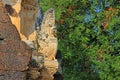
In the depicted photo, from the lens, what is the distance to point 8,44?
752 centimetres

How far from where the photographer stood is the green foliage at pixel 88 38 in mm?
21984

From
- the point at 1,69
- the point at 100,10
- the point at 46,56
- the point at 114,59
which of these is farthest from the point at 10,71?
the point at 100,10

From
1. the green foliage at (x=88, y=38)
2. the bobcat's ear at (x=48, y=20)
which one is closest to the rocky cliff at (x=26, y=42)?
the bobcat's ear at (x=48, y=20)

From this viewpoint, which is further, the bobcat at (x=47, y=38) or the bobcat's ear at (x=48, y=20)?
the bobcat's ear at (x=48, y=20)

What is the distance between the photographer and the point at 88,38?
898 inches

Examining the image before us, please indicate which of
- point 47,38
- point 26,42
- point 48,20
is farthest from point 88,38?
point 26,42

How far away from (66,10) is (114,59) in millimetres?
3741

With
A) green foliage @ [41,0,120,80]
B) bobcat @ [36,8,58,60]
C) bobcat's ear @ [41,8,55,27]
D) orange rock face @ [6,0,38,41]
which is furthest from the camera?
green foliage @ [41,0,120,80]

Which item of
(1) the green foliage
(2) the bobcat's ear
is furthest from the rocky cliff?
(1) the green foliage

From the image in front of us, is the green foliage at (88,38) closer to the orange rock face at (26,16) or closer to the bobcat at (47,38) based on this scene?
the bobcat at (47,38)

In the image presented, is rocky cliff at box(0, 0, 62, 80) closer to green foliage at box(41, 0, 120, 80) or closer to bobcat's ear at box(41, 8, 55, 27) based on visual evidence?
bobcat's ear at box(41, 8, 55, 27)

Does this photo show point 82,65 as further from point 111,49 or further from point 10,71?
point 10,71

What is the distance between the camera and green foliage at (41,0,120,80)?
72.1 feet

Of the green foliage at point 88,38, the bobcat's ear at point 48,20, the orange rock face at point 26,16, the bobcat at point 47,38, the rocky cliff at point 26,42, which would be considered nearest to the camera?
the rocky cliff at point 26,42
